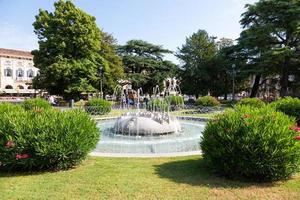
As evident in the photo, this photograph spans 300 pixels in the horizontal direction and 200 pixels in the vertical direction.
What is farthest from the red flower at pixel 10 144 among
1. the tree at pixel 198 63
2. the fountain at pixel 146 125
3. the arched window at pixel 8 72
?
the arched window at pixel 8 72

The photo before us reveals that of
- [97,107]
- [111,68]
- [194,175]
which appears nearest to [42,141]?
[194,175]

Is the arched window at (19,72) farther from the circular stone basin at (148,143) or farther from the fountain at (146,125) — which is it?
the fountain at (146,125)

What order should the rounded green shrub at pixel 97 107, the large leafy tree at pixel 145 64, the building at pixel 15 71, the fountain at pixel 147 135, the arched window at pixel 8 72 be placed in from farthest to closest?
the arched window at pixel 8 72, the building at pixel 15 71, the large leafy tree at pixel 145 64, the rounded green shrub at pixel 97 107, the fountain at pixel 147 135

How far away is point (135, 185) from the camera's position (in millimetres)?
6207

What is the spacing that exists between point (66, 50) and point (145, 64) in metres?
17.9

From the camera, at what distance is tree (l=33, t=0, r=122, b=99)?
34188 millimetres

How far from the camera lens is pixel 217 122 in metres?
7.15

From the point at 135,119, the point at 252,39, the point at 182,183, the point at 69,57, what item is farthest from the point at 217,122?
the point at 69,57

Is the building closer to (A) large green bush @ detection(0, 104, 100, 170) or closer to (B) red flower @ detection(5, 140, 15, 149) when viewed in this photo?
(A) large green bush @ detection(0, 104, 100, 170)

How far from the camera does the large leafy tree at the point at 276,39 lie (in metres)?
30.4

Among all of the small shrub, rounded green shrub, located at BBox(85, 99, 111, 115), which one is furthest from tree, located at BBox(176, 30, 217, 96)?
rounded green shrub, located at BBox(85, 99, 111, 115)

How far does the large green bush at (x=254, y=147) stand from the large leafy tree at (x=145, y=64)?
140 feet

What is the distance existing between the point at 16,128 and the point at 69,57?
29649 mm

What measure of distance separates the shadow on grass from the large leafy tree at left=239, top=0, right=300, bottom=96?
24387 millimetres
